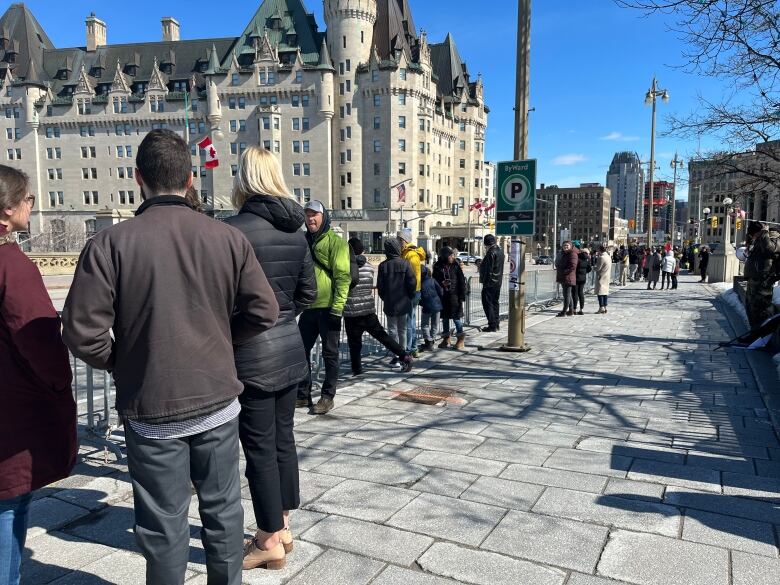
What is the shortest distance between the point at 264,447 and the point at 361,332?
4.61 meters

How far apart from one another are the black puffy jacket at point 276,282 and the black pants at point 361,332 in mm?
3953

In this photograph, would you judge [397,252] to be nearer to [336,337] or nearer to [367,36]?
[336,337]

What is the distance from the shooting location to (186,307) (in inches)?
87.0

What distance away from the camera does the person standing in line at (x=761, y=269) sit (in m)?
9.46

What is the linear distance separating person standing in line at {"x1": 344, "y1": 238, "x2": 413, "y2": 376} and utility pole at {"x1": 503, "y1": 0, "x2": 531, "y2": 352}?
257 cm

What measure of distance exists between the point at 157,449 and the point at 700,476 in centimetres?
398

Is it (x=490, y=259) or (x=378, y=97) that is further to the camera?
(x=378, y=97)

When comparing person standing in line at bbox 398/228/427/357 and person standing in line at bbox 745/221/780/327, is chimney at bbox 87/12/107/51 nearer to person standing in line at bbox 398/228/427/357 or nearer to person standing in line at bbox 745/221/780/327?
person standing in line at bbox 398/228/427/357

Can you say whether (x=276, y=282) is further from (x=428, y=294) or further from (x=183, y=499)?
(x=428, y=294)

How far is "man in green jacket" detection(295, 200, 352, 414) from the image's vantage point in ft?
17.5

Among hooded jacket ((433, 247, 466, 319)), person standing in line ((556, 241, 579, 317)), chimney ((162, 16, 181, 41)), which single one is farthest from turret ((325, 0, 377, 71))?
hooded jacket ((433, 247, 466, 319))

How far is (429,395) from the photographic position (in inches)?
264

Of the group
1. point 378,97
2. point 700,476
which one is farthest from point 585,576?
point 378,97

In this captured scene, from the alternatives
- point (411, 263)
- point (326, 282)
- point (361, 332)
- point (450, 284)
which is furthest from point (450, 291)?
point (326, 282)
